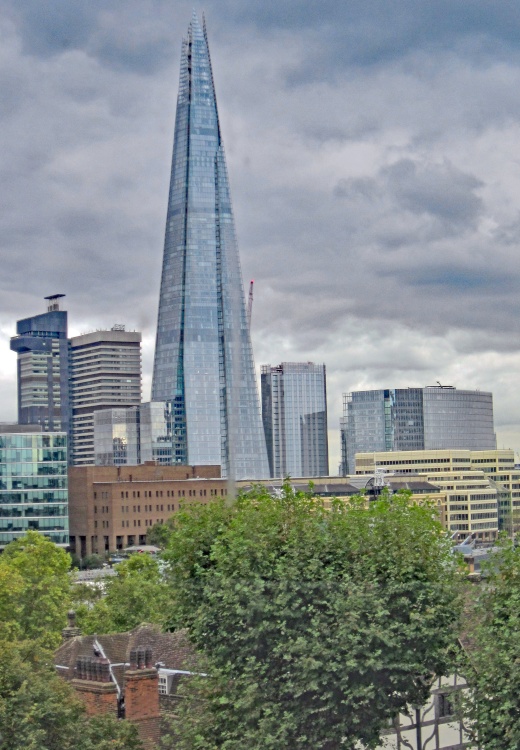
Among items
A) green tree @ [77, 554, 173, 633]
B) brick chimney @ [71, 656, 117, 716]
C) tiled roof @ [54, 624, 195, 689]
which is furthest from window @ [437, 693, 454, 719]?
green tree @ [77, 554, 173, 633]

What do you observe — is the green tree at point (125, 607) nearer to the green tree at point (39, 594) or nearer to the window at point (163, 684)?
the green tree at point (39, 594)

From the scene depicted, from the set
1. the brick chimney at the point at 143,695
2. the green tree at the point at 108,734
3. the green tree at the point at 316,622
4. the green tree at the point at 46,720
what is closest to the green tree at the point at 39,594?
the brick chimney at the point at 143,695

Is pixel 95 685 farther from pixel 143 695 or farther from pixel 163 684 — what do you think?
pixel 163 684

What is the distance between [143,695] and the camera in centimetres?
5150

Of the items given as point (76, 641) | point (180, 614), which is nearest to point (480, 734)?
point (180, 614)

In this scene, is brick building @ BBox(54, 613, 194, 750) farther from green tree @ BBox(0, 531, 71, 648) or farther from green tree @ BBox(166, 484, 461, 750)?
green tree @ BBox(0, 531, 71, 648)

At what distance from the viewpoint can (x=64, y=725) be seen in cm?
4694

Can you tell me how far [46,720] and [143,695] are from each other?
5.66 meters

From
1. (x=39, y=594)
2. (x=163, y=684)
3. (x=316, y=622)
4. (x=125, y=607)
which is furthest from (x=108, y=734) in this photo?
(x=39, y=594)

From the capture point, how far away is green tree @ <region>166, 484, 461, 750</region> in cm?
4384

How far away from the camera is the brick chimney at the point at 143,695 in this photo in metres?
51.0

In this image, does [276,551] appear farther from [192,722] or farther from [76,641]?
[76,641]

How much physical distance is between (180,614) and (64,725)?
20.0 feet

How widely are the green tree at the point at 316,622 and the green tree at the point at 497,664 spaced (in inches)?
77.1
